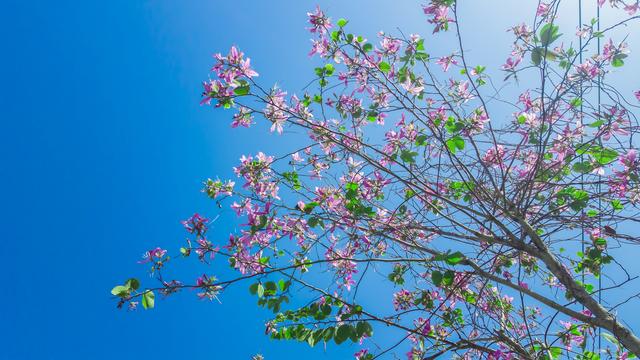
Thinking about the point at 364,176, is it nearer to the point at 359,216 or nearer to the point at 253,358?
the point at 359,216

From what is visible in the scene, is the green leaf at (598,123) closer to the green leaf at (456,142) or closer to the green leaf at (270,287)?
the green leaf at (456,142)

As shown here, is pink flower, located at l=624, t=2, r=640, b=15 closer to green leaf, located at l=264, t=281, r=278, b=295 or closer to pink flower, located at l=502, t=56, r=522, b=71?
pink flower, located at l=502, t=56, r=522, b=71

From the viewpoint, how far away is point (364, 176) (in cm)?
343

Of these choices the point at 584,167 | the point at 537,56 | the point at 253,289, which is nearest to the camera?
the point at 537,56

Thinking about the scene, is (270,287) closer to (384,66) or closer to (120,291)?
A: (120,291)

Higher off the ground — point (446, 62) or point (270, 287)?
point (446, 62)

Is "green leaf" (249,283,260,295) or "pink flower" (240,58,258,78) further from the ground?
"pink flower" (240,58,258,78)

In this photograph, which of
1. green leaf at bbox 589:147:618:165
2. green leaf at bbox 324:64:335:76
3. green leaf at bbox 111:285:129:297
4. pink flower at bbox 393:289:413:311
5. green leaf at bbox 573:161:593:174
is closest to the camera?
green leaf at bbox 111:285:129:297

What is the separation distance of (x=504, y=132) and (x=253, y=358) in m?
3.28

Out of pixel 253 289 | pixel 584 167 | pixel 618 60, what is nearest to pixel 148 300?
pixel 253 289

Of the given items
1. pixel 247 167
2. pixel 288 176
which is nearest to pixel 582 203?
pixel 288 176

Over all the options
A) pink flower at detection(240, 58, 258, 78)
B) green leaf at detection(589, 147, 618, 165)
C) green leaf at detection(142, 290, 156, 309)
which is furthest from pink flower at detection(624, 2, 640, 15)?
green leaf at detection(142, 290, 156, 309)

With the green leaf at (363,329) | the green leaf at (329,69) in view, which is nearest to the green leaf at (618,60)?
the green leaf at (329,69)

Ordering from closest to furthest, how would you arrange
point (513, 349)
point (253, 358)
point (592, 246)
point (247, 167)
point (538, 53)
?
point (538, 53)
point (513, 349)
point (592, 246)
point (247, 167)
point (253, 358)
